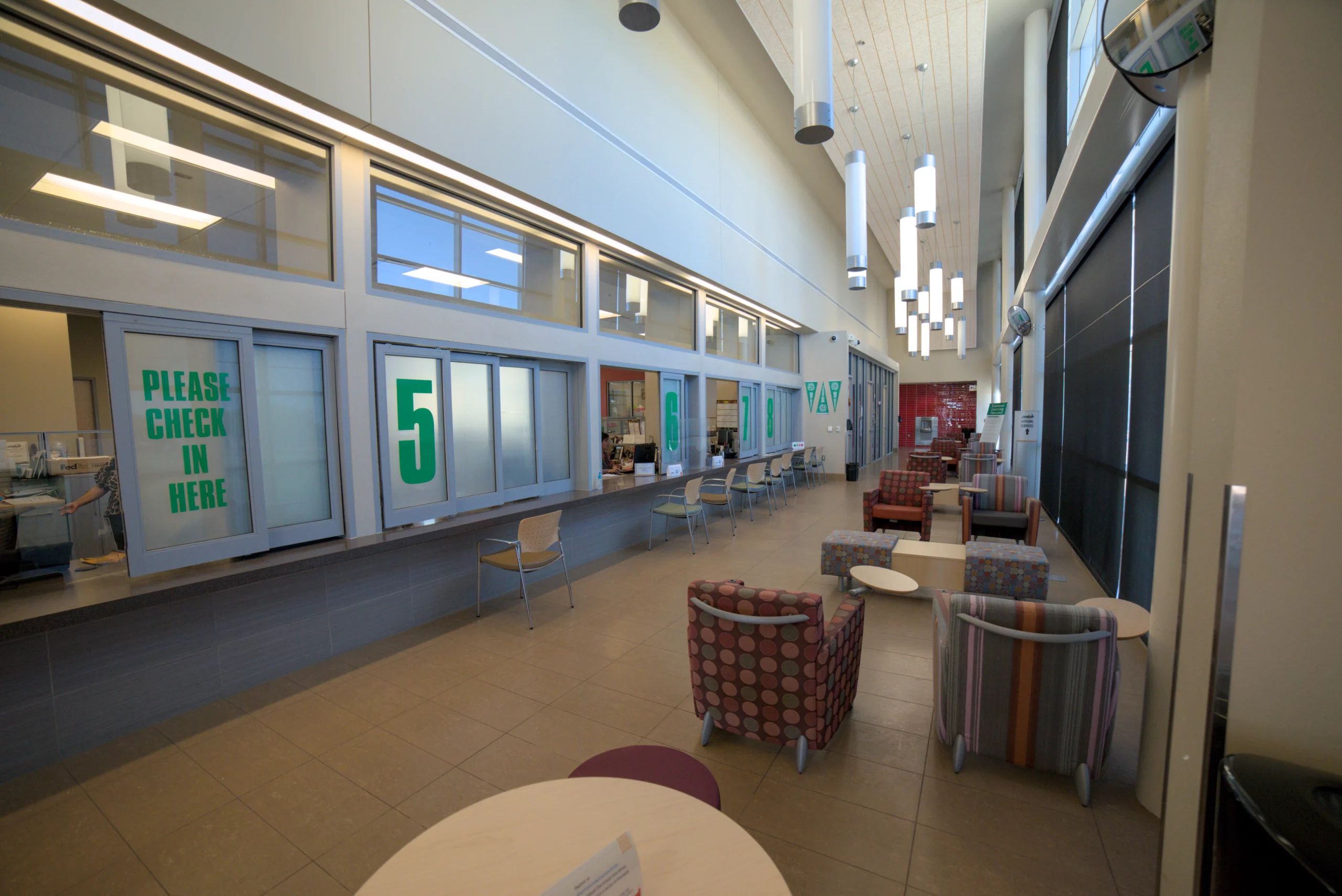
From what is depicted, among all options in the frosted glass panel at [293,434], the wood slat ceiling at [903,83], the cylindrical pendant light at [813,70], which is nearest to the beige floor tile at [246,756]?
the frosted glass panel at [293,434]

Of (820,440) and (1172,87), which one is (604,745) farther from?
(820,440)

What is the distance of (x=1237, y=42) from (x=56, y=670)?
5137mm

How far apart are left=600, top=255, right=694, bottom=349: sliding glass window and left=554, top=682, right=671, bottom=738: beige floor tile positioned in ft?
13.6

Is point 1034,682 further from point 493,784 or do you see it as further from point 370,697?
point 370,697

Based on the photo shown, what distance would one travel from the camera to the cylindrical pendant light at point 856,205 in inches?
252

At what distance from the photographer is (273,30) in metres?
2.89

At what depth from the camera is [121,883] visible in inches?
71.4

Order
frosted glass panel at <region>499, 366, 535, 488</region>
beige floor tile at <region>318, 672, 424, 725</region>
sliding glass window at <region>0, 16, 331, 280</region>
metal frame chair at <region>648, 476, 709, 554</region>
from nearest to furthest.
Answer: sliding glass window at <region>0, 16, 331, 280</region> → beige floor tile at <region>318, 672, 424, 725</region> → frosted glass panel at <region>499, 366, 535, 488</region> → metal frame chair at <region>648, 476, 709, 554</region>

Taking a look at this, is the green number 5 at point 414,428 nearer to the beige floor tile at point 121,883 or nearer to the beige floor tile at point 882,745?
the beige floor tile at point 121,883

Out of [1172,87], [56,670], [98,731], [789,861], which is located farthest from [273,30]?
[789,861]

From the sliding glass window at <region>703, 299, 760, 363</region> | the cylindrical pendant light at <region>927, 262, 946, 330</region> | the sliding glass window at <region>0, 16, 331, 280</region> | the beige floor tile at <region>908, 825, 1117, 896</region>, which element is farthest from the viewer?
the cylindrical pendant light at <region>927, 262, 946, 330</region>

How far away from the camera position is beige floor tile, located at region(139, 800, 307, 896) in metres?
1.80

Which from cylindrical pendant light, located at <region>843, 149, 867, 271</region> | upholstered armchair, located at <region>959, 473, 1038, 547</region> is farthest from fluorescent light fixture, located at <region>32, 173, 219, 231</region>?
upholstered armchair, located at <region>959, 473, 1038, 547</region>

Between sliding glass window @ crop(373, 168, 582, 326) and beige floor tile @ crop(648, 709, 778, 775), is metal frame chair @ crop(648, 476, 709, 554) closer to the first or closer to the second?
sliding glass window @ crop(373, 168, 582, 326)
